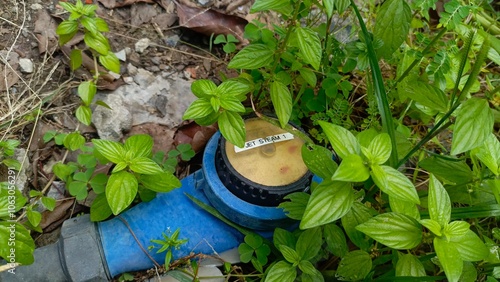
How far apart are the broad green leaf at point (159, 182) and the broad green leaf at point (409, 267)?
0.61m

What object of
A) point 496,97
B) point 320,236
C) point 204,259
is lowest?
point 204,259

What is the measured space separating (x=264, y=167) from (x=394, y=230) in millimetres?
462

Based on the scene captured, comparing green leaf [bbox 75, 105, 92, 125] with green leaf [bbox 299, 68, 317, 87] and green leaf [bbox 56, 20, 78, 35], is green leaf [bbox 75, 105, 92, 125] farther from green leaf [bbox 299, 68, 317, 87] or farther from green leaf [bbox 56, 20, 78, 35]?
green leaf [bbox 299, 68, 317, 87]

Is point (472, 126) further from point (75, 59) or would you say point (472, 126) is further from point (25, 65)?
point (25, 65)

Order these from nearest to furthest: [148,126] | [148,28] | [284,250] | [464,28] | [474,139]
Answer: [474,139], [284,250], [464,28], [148,126], [148,28]

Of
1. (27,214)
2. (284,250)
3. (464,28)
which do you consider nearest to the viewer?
(284,250)

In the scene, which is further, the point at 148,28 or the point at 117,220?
the point at 148,28

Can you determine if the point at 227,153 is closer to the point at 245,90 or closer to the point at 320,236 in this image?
the point at 245,90

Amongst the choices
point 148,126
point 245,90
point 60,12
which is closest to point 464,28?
point 245,90

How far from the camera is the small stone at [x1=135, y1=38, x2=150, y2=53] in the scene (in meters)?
1.80

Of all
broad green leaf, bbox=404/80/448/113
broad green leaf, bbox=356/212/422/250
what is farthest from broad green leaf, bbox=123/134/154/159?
broad green leaf, bbox=404/80/448/113

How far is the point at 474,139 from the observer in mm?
1019

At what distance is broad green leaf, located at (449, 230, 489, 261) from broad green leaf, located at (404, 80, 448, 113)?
12.8 inches

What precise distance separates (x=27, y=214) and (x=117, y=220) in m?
0.25
